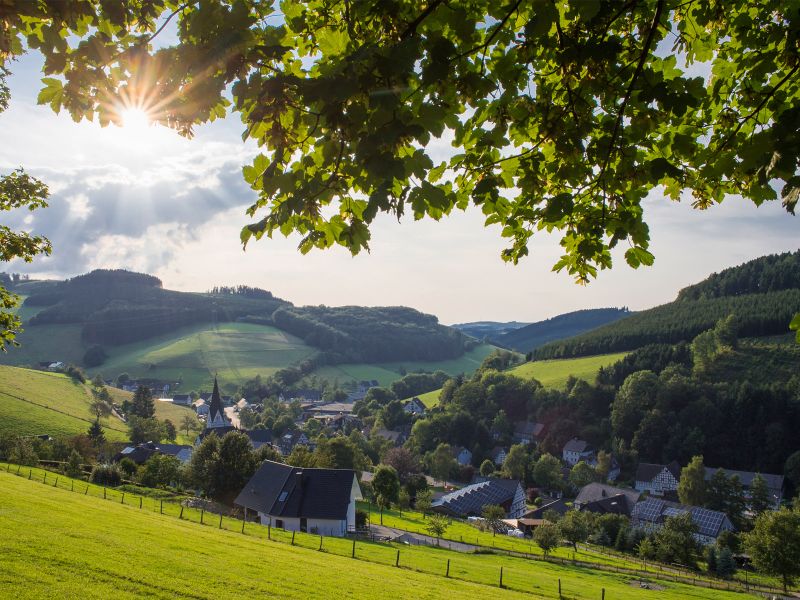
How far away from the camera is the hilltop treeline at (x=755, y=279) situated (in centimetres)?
A: 13270

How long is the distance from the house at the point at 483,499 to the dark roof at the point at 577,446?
823 inches

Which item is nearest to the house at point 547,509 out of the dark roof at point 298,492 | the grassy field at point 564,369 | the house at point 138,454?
the dark roof at point 298,492

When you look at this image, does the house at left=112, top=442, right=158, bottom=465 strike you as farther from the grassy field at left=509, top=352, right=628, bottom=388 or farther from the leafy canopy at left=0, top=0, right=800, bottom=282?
the grassy field at left=509, top=352, right=628, bottom=388

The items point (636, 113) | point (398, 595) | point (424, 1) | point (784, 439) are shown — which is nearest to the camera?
point (424, 1)

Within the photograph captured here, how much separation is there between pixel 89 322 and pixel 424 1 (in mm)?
224197

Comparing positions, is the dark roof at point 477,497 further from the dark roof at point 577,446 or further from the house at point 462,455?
the dark roof at point 577,446

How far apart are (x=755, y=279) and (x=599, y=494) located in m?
97.0

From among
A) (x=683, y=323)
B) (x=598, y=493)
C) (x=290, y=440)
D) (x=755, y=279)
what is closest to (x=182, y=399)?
(x=290, y=440)

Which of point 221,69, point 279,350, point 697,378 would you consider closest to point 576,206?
point 221,69

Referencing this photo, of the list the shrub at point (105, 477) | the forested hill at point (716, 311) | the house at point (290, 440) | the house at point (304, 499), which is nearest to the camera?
the house at point (304, 499)

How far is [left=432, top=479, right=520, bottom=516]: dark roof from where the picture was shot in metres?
69.4

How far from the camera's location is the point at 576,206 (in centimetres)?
675

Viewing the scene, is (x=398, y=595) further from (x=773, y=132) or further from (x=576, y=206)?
(x=773, y=132)

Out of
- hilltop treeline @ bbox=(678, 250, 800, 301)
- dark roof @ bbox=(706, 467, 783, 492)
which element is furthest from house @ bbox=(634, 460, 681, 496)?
hilltop treeline @ bbox=(678, 250, 800, 301)
